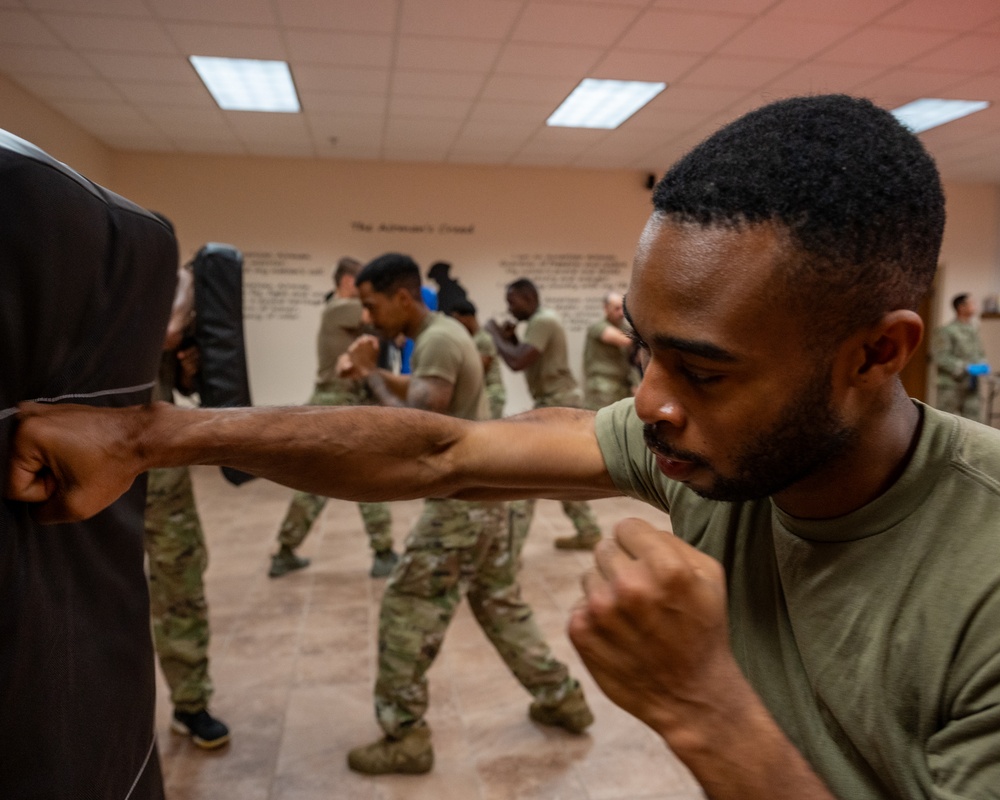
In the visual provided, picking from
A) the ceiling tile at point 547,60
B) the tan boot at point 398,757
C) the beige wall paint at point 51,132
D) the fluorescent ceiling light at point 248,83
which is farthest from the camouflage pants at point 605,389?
the beige wall paint at point 51,132

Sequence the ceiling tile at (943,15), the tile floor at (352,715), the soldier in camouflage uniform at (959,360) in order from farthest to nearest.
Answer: the soldier in camouflage uniform at (959,360) → the ceiling tile at (943,15) → the tile floor at (352,715)

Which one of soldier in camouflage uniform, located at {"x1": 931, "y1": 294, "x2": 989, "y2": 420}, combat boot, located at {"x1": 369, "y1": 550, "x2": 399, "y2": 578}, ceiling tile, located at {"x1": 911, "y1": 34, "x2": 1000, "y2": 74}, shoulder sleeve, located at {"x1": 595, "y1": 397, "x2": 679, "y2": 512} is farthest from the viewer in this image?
soldier in camouflage uniform, located at {"x1": 931, "y1": 294, "x2": 989, "y2": 420}

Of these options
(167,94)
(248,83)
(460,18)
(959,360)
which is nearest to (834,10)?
(460,18)

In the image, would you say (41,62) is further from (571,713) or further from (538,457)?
(538,457)

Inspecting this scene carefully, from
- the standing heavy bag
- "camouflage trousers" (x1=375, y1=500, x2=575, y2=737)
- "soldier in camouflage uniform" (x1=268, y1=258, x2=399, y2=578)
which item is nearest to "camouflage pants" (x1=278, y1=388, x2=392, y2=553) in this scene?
"soldier in camouflage uniform" (x1=268, y1=258, x2=399, y2=578)

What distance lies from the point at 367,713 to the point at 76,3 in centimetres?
370

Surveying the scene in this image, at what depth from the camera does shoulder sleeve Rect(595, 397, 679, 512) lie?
1100mm

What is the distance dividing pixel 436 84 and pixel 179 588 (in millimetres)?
3818

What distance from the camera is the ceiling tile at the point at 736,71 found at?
4.57 metres

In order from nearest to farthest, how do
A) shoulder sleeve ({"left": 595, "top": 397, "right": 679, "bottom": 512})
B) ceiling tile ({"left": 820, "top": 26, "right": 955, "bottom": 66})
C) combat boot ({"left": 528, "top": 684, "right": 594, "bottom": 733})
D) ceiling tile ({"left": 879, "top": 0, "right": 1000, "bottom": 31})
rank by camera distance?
shoulder sleeve ({"left": 595, "top": 397, "right": 679, "bottom": 512})
combat boot ({"left": 528, "top": 684, "right": 594, "bottom": 733})
ceiling tile ({"left": 879, "top": 0, "right": 1000, "bottom": 31})
ceiling tile ({"left": 820, "top": 26, "right": 955, "bottom": 66})

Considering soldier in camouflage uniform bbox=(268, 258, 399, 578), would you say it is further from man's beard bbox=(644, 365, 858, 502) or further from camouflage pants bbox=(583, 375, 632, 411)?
man's beard bbox=(644, 365, 858, 502)

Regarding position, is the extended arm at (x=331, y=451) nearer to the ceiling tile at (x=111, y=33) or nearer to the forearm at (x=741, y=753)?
the forearm at (x=741, y=753)

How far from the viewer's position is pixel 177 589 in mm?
2389

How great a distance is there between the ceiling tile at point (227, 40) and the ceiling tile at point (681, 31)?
1977mm
